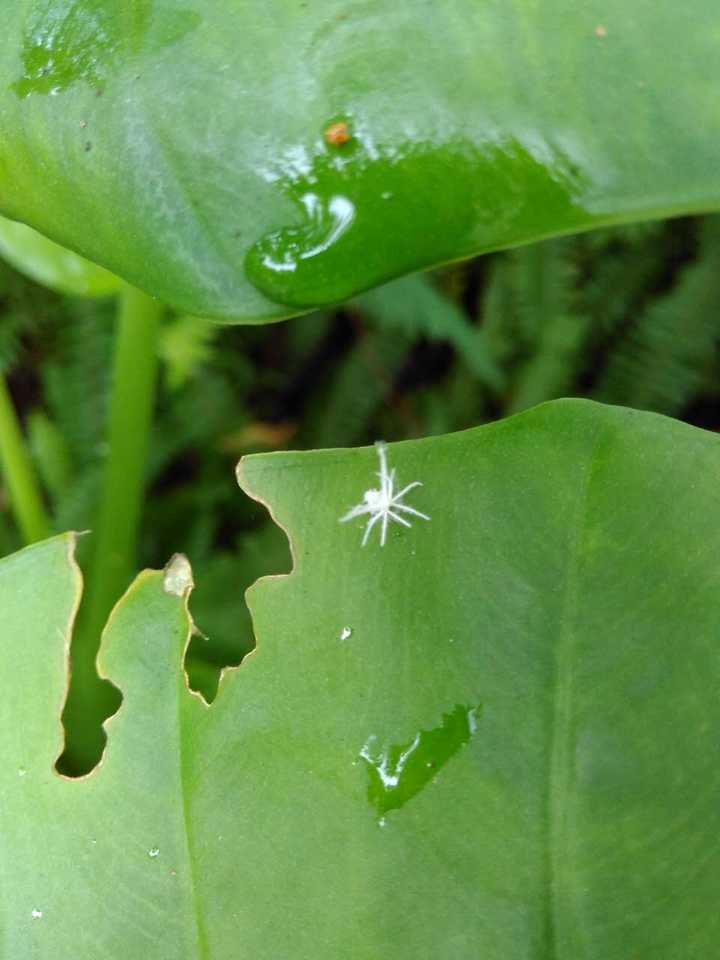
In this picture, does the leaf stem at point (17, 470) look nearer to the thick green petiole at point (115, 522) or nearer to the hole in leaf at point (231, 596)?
the thick green petiole at point (115, 522)

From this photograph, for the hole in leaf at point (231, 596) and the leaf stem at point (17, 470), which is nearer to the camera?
the leaf stem at point (17, 470)

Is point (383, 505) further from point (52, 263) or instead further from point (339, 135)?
point (52, 263)

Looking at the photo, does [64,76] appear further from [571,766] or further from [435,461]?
[571,766]

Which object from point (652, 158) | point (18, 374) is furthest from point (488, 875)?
point (18, 374)

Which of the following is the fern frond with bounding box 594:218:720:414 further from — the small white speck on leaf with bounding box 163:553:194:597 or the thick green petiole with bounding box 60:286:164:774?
the small white speck on leaf with bounding box 163:553:194:597

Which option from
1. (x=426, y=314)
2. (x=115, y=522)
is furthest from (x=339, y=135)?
(x=426, y=314)

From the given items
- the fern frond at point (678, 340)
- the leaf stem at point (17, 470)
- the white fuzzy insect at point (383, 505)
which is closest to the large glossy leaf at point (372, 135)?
the white fuzzy insect at point (383, 505)
